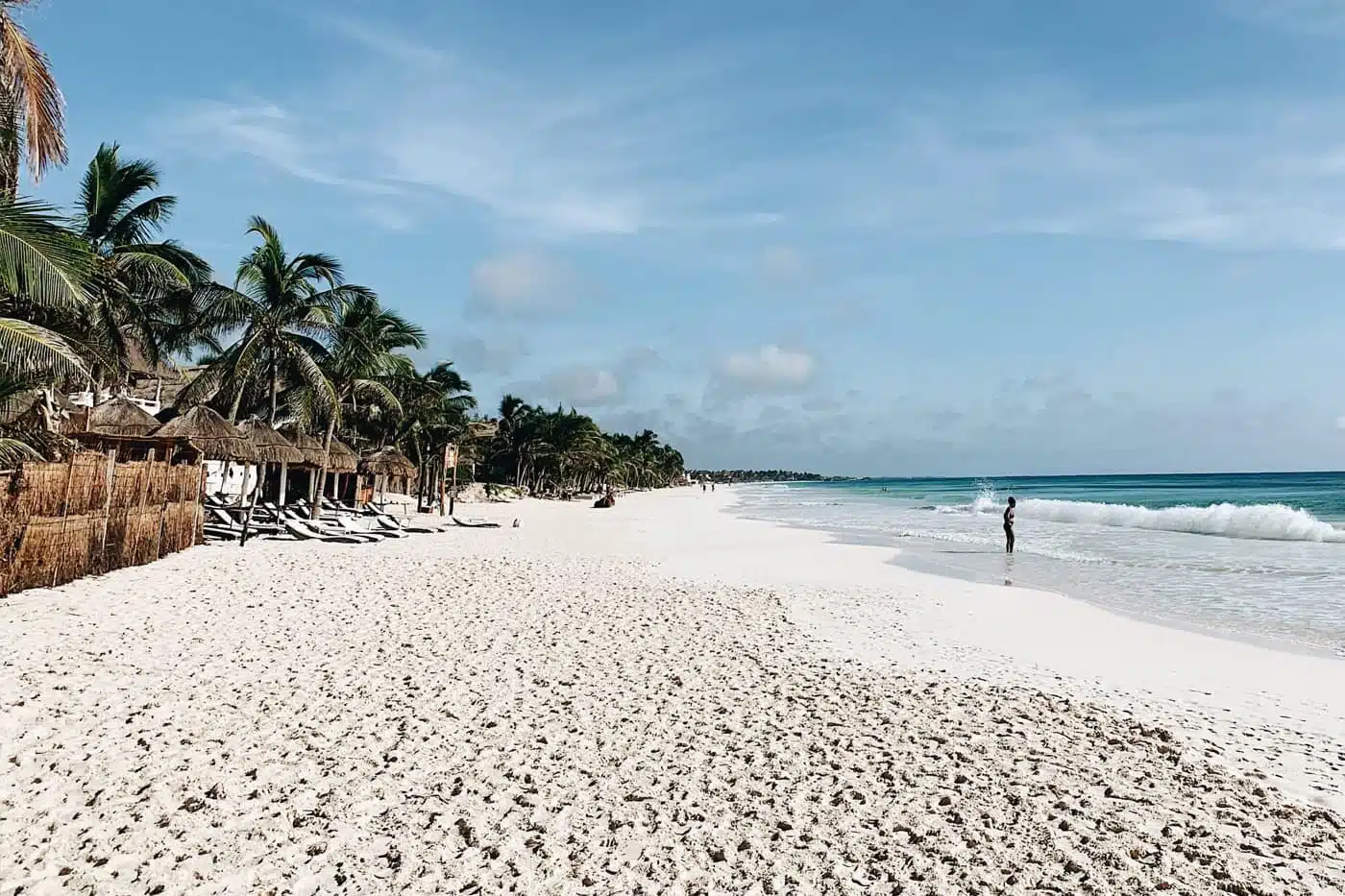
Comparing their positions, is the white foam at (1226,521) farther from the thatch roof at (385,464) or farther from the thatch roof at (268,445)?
the thatch roof at (385,464)

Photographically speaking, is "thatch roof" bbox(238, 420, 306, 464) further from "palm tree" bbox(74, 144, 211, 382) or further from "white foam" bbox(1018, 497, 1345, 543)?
"white foam" bbox(1018, 497, 1345, 543)

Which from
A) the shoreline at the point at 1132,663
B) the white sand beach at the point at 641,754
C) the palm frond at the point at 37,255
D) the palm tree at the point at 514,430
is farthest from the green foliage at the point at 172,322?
the palm tree at the point at 514,430

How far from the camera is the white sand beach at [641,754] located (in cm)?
370

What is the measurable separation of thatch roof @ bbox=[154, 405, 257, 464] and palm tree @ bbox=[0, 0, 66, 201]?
808 centimetres

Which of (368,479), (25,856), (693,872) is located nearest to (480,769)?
(693,872)

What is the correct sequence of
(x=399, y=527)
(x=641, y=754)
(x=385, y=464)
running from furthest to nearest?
(x=385, y=464)
(x=399, y=527)
(x=641, y=754)

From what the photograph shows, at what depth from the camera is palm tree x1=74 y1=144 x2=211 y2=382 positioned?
1708 centimetres

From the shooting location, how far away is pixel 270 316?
67.9 ft

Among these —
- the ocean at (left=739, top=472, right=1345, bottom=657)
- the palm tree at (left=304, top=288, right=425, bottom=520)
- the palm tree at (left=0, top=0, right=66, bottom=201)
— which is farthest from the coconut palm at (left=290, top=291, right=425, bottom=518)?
the ocean at (left=739, top=472, right=1345, bottom=657)

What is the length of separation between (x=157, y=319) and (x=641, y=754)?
22.5 metres

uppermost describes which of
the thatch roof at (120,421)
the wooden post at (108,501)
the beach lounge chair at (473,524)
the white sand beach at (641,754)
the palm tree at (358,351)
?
the palm tree at (358,351)

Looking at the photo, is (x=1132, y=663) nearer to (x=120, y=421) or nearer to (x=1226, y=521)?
(x=120, y=421)

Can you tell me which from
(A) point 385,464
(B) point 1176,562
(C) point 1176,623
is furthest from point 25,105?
(A) point 385,464

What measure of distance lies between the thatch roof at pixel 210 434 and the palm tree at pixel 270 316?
92.1 inches
